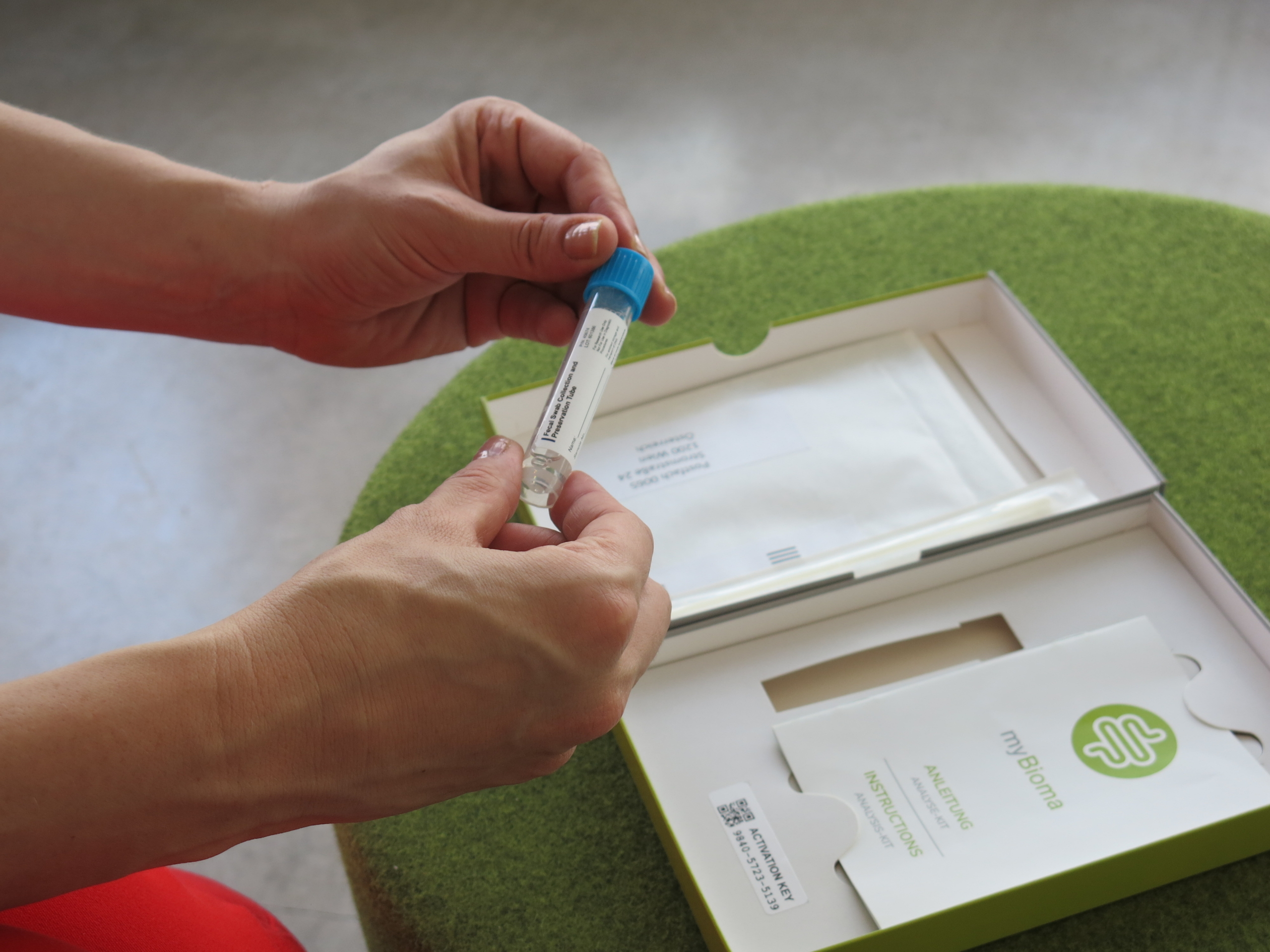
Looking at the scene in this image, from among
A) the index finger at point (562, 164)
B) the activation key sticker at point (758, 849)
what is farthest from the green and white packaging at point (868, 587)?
the index finger at point (562, 164)

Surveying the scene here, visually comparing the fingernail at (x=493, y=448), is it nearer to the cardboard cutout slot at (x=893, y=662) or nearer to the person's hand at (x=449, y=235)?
the person's hand at (x=449, y=235)

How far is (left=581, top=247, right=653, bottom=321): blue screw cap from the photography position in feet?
2.24

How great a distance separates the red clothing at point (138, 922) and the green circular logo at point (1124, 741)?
0.55m

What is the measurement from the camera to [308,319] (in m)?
0.84

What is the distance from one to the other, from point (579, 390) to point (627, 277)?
0.10 m

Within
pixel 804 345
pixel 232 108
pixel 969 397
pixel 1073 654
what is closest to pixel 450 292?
pixel 804 345

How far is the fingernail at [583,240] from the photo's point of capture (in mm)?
Result: 687

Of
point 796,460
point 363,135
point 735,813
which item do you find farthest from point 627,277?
point 363,135

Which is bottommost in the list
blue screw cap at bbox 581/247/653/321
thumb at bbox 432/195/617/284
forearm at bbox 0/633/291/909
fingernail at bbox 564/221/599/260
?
forearm at bbox 0/633/291/909

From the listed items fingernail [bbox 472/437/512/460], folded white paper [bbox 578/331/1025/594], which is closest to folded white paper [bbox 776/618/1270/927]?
folded white paper [bbox 578/331/1025/594]

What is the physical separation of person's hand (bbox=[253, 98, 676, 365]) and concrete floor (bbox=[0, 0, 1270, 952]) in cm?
86

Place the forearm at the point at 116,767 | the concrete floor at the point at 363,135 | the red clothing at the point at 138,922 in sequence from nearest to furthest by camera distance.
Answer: the forearm at the point at 116,767, the red clothing at the point at 138,922, the concrete floor at the point at 363,135

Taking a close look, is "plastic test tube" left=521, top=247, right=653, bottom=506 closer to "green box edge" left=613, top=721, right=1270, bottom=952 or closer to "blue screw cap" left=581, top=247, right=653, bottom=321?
"blue screw cap" left=581, top=247, right=653, bottom=321

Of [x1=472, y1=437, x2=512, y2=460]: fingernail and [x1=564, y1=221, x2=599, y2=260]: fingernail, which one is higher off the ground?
[x1=564, y1=221, x2=599, y2=260]: fingernail
